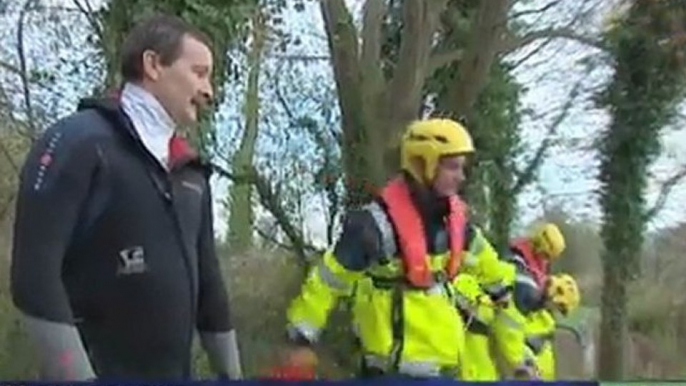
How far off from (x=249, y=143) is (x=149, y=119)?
2739mm

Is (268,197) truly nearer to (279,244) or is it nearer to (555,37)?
(279,244)

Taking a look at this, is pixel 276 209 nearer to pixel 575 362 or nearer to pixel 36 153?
pixel 575 362

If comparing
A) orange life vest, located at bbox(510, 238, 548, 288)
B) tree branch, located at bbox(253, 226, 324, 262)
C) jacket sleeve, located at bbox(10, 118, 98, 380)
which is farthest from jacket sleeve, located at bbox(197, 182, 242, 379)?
tree branch, located at bbox(253, 226, 324, 262)

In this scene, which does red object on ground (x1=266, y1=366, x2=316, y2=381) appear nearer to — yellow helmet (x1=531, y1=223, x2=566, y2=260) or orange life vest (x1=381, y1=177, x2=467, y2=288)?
orange life vest (x1=381, y1=177, x2=467, y2=288)

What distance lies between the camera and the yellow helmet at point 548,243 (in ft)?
13.0

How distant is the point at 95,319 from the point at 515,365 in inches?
44.2

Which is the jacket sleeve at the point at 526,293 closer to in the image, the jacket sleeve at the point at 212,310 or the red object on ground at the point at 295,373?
the red object on ground at the point at 295,373

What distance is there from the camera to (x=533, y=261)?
3756mm

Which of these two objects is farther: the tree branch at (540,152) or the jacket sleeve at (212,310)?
the tree branch at (540,152)

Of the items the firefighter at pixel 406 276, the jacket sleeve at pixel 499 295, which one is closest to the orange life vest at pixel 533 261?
the jacket sleeve at pixel 499 295

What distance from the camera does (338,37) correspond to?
474cm

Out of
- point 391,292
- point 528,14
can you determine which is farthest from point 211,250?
point 528,14

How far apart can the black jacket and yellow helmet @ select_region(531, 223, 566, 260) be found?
181 cm

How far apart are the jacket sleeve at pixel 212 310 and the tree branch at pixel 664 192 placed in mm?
2875
